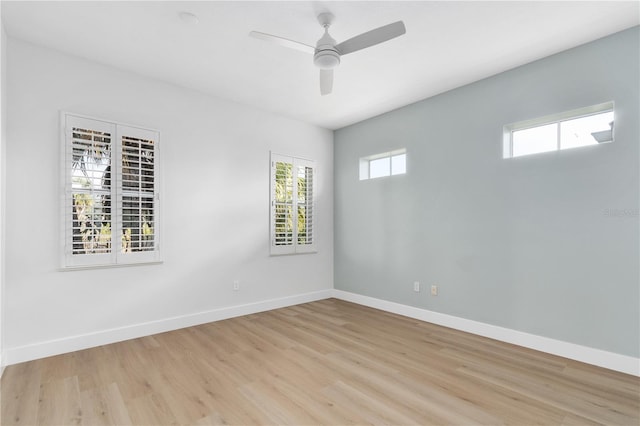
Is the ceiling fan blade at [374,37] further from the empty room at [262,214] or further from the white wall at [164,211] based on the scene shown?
the white wall at [164,211]

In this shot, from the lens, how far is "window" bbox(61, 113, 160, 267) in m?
3.04

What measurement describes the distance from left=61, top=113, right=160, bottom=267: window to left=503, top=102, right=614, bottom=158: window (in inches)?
151

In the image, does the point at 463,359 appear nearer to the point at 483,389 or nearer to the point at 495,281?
the point at 483,389

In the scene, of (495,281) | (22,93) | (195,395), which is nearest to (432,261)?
(495,281)

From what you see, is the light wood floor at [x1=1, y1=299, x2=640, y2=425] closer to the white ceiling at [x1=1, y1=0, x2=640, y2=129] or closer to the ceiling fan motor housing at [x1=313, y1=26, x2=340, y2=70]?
the ceiling fan motor housing at [x1=313, y1=26, x2=340, y2=70]

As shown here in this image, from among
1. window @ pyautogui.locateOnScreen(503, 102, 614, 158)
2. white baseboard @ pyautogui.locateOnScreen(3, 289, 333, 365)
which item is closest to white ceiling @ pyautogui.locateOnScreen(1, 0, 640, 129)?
window @ pyautogui.locateOnScreen(503, 102, 614, 158)

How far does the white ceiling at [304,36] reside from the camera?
241cm

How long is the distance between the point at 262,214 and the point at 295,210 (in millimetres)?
571

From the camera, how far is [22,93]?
9.35 ft

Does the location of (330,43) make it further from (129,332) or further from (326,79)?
(129,332)

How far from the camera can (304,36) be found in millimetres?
2762

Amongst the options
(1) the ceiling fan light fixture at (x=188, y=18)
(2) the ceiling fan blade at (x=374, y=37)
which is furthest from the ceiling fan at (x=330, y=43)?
(1) the ceiling fan light fixture at (x=188, y=18)

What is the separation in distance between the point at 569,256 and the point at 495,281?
2.34 ft

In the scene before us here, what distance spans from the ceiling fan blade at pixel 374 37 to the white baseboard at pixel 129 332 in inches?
128
